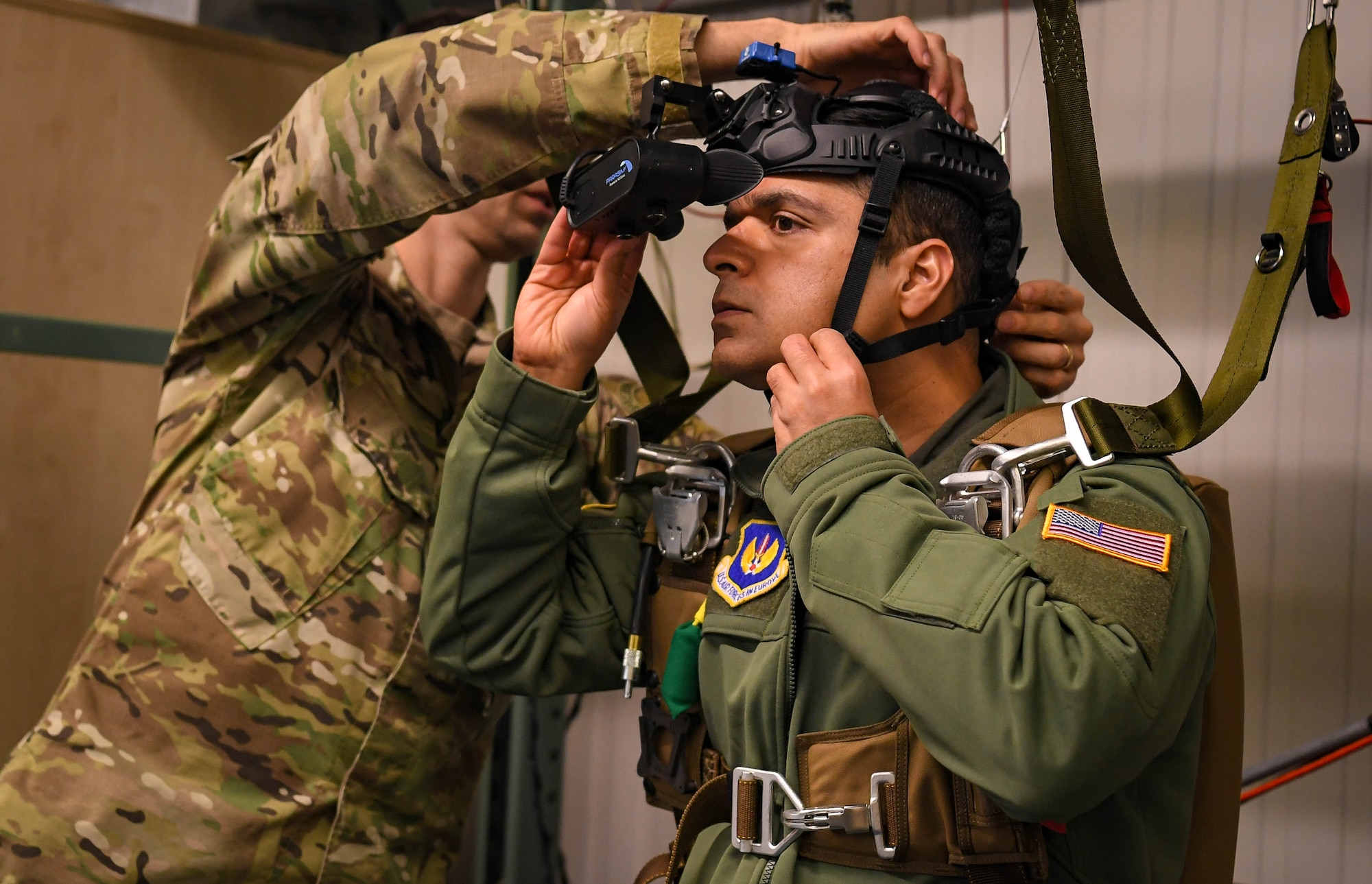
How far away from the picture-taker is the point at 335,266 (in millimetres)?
1793

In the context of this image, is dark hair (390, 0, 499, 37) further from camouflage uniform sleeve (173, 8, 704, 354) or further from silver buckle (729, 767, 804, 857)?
silver buckle (729, 767, 804, 857)

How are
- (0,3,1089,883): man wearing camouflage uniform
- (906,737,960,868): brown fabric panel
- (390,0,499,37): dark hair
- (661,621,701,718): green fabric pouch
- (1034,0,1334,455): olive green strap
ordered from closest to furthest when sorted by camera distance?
1. (906,737,960,868): brown fabric panel
2. (1034,0,1334,455): olive green strap
3. (661,621,701,718): green fabric pouch
4. (0,3,1089,883): man wearing camouflage uniform
5. (390,0,499,37): dark hair

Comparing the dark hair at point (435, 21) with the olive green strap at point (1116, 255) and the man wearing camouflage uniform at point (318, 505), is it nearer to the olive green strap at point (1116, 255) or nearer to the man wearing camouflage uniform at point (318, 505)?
Answer: the man wearing camouflage uniform at point (318, 505)

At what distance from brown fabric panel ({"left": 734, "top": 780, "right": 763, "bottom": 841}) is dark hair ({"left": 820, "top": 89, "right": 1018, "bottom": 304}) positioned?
69cm

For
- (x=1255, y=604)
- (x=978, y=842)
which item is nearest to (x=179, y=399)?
(x=978, y=842)

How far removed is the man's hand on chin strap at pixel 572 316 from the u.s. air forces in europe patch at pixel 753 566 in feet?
1.10

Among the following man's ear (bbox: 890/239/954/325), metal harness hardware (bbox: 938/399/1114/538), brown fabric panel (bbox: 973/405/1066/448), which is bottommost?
metal harness hardware (bbox: 938/399/1114/538)

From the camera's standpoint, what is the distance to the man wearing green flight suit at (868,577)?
1112mm

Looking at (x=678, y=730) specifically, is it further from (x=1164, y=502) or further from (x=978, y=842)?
(x=1164, y=502)

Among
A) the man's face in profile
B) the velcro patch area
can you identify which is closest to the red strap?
the velcro patch area

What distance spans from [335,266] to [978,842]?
49.7 inches

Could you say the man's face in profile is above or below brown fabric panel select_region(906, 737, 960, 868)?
above

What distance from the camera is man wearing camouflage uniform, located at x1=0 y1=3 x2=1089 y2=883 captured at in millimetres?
1632

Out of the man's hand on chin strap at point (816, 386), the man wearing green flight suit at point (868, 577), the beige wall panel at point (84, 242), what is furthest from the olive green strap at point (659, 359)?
the beige wall panel at point (84, 242)
